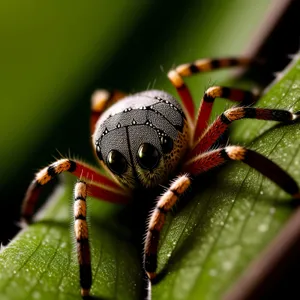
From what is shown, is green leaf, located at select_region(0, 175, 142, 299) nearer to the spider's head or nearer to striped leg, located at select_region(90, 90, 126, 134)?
the spider's head

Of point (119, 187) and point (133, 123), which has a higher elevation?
point (133, 123)

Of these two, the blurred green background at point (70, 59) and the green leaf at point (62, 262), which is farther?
the blurred green background at point (70, 59)

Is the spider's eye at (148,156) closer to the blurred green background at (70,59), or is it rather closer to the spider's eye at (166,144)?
the spider's eye at (166,144)

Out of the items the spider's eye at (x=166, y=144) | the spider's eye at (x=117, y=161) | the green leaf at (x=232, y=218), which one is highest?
the spider's eye at (x=117, y=161)

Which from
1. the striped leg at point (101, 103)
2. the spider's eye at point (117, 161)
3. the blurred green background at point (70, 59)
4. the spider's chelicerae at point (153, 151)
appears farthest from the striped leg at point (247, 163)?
the blurred green background at point (70, 59)

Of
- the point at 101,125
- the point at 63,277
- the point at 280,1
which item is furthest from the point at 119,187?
the point at 280,1

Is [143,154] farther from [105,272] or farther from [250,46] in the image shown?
[250,46]

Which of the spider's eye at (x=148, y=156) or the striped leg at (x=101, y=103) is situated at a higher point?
the striped leg at (x=101, y=103)
